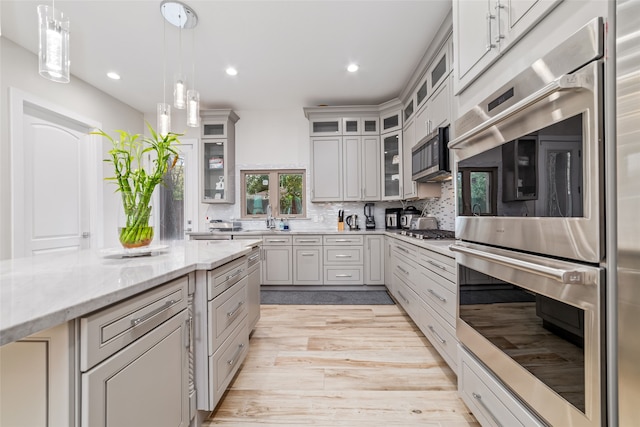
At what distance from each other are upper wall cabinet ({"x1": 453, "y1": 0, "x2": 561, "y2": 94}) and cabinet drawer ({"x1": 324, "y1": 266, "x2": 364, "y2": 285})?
293 cm

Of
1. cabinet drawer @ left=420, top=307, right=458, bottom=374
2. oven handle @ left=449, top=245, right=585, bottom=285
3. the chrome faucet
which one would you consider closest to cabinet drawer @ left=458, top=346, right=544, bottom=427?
cabinet drawer @ left=420, top=307, right=458, bottom=374

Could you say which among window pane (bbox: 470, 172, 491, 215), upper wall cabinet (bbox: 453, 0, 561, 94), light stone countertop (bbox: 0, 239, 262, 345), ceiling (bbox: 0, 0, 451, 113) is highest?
ceiling (bbox: 0, 0, 451, 113)

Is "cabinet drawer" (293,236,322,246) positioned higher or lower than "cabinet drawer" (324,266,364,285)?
higher

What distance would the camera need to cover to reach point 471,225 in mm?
1342

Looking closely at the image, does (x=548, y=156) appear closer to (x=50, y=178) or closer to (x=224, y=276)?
(x=224, y=276)

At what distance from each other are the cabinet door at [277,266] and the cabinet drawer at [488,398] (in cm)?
284

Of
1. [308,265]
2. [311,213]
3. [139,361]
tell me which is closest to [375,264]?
[308,265]

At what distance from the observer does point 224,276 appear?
162 centimetres

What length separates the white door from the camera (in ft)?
9.05

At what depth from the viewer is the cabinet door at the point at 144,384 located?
78cm

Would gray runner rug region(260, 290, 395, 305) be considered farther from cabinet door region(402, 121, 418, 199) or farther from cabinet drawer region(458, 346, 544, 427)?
cabinet drawer region(458, 346, 544, 427)

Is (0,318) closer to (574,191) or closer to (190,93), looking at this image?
(574,191)

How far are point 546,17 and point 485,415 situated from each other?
1605 mm

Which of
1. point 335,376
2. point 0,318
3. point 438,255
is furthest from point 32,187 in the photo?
point 438,255
